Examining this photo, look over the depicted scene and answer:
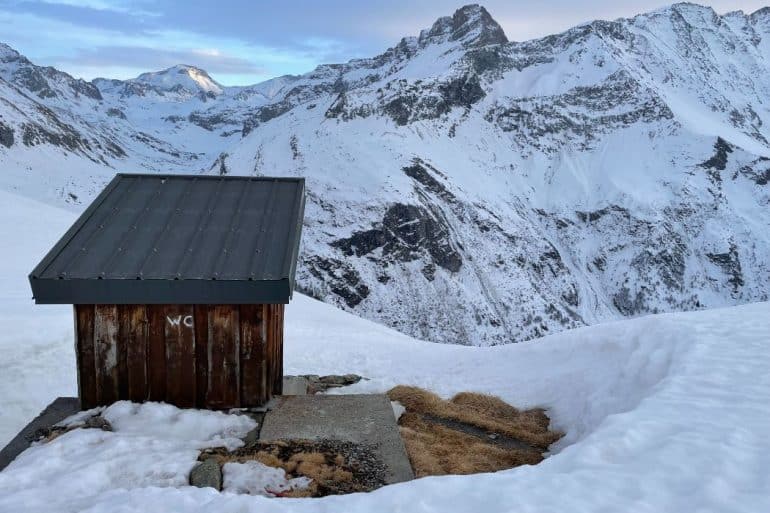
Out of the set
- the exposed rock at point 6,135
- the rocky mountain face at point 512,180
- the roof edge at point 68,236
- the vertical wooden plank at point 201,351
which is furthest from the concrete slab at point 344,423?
the exposed rock at point 6,135

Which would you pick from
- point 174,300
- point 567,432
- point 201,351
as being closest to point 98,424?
point 201,351

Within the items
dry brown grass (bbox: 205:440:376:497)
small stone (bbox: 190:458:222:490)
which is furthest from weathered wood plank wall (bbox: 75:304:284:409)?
small stone (bbox: 190:458:222:490)

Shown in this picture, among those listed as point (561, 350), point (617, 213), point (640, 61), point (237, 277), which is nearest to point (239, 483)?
point (237, 277)

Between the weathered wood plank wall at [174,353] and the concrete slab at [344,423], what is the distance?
2.08 ft

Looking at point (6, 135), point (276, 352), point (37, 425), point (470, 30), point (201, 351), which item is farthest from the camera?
point (470, 30)

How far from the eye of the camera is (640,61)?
148 m

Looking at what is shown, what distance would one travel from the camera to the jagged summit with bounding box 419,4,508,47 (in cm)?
14912

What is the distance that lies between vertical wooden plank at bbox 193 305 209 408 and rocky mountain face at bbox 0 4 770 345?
6272cm

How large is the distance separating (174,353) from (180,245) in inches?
56.4

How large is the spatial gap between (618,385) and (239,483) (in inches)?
228

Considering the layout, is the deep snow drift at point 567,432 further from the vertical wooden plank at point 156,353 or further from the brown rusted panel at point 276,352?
the brown rusted panel at point 276,352

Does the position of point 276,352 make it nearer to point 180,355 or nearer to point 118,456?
point 180,355

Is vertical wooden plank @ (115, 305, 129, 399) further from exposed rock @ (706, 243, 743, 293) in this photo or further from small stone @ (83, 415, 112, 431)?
exposed rock @ (706, 243, 743, 293)

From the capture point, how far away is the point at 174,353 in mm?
7262
